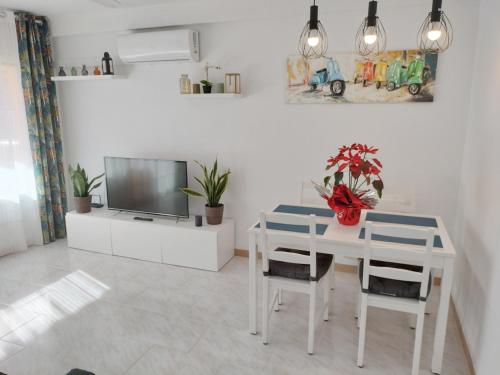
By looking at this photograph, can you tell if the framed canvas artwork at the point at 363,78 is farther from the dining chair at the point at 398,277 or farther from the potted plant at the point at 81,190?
the potted plant at the point at 81,190

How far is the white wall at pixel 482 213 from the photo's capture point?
216cm

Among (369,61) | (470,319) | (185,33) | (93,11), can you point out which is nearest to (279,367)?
(470,319)

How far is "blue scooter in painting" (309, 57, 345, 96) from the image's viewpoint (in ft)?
11.6

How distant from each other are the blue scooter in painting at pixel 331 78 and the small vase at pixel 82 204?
2908 mm

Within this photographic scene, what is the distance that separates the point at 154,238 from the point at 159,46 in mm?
2011

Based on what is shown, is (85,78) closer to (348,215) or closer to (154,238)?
(154,238)

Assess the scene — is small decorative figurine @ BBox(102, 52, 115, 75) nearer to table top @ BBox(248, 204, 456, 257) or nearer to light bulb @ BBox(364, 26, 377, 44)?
table top @ BBox(248, 204, 456, 257)

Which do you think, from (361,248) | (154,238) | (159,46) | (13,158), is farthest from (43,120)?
(361,248)

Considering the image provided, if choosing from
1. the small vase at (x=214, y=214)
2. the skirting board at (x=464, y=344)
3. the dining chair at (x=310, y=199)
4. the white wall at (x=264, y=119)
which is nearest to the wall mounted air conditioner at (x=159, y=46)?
the white wall at (x=264, y=119)

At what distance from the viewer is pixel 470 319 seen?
102 inches

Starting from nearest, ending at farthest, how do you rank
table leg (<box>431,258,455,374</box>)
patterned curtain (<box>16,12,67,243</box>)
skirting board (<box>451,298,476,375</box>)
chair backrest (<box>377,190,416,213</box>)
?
table leg (<box>431,258,455,374</box>)
skirting board (<box>451,298,476,375</box>)
chair backrest (<box>377,190,416,213</box>)
patterned curtain (<box>16,12,67,243</box>)

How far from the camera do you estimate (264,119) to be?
3902mm

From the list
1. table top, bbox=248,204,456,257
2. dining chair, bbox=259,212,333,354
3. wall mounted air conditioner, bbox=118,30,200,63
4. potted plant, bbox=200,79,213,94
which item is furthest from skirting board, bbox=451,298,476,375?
wall mounted air conditioner, bbox=118,30,200,63

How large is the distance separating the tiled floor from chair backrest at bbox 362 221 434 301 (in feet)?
2.19
